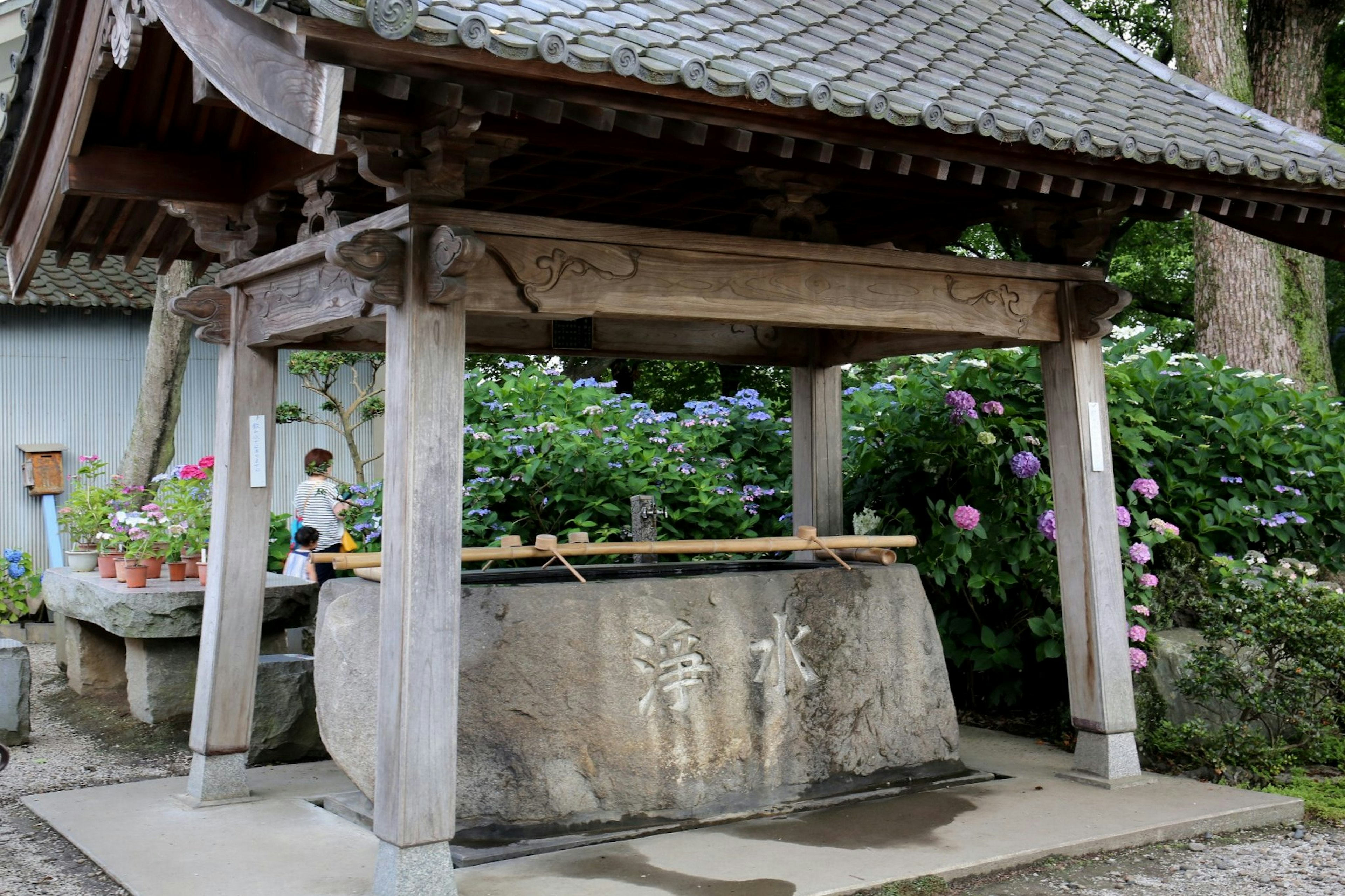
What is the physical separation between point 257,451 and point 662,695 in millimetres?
2200

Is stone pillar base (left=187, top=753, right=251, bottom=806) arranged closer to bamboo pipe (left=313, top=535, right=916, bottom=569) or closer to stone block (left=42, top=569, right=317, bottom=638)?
bamboo pipe (left=313, top=535, right=916, bottom=569)

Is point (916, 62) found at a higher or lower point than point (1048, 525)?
higher

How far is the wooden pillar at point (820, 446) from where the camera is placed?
7.26 metres

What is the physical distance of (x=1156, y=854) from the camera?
16.8ft

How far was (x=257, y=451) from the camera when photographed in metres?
5.83

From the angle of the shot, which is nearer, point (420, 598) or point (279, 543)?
point (420, 598)

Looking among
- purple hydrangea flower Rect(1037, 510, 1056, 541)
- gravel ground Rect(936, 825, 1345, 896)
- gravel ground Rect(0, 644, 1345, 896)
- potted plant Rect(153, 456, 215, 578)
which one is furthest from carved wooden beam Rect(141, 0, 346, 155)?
purple hydrangea flower Rect(1037, 510, 1056, 541)

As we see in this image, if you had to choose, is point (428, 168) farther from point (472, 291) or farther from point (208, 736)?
point (208, 736)

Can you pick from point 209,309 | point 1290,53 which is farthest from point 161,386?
point 1290,53

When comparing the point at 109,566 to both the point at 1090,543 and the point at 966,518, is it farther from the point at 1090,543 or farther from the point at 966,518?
the point at 1090,543

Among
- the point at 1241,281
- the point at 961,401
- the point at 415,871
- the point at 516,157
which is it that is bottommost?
the point at 415,871

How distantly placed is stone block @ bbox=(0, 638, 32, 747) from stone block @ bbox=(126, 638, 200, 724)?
59 centimetres

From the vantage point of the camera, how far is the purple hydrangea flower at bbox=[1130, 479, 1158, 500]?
7.11 meters

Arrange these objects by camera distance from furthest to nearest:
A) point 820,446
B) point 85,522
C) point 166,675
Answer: point 85,522, point 166,675, point 820,446
